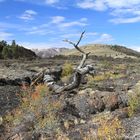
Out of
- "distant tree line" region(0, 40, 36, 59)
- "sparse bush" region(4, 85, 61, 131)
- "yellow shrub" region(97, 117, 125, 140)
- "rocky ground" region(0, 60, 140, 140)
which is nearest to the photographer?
"yellow shrub" region(97, 117, 125, 140)

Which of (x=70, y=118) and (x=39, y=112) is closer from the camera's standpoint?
(x=70, y=118)

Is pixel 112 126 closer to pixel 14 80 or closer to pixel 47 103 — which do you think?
pixel 47 103

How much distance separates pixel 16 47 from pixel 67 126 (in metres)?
68.3

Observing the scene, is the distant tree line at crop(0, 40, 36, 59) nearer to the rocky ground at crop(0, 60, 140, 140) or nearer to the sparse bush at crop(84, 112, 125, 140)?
the rocky ground at crop(0, 60, 140, 140)

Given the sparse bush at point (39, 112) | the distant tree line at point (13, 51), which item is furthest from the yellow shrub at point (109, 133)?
the distant tree line at point (13, 51)

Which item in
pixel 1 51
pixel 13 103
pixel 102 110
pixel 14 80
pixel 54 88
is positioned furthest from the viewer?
pixel 1 51

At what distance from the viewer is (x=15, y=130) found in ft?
54.9

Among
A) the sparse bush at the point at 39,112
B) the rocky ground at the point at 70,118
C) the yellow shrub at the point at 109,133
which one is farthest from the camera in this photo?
the sparse bush at the point at 39,112

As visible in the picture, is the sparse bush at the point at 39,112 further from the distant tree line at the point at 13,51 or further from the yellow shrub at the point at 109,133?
the distant tree line at the point at 13,51

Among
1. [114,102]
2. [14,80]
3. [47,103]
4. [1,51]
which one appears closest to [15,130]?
[47,103]

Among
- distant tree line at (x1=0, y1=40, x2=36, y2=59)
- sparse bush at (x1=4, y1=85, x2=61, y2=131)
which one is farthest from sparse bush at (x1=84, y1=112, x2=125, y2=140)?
distant tree line at (x1=0, y1=40, x2=36, y2=59)

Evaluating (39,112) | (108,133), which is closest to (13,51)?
(39,112)

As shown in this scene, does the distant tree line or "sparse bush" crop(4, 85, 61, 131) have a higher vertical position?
the distant tree line

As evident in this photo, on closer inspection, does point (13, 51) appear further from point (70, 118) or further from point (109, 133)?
point (109, 133)
